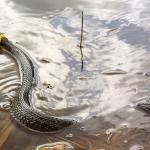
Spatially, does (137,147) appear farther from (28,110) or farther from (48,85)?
(48,85)

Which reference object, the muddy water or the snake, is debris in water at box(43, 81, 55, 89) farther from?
the snake

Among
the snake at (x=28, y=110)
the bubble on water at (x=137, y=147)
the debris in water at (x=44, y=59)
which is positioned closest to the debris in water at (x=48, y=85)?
the snake at (x=28, y=110)

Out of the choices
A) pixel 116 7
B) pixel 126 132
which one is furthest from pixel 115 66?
pixel 116 7

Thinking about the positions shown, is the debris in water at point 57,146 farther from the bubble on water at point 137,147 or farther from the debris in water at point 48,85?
the debris in water at point 48,85

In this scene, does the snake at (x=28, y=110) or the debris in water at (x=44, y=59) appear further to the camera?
the debris in water at (x=44, y=59)

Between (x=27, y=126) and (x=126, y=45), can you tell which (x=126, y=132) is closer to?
(x=27, y=126)

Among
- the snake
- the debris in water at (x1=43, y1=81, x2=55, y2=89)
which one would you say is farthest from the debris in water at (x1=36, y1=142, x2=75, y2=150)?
the debris in water at (x1=43, y1=81, x2=55, y2=89)

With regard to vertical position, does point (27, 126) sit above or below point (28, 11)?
below
